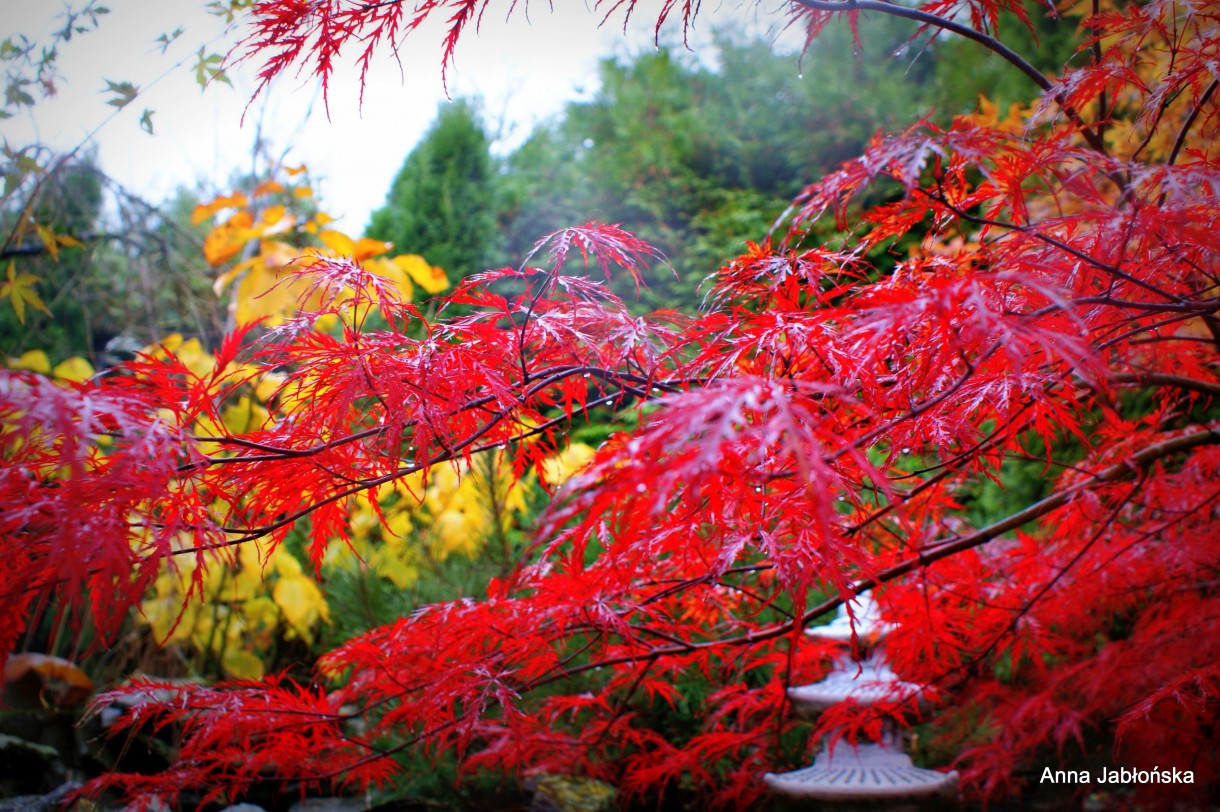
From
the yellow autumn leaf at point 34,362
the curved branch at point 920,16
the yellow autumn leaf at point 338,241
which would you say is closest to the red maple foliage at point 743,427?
the curved branch at point 920,16

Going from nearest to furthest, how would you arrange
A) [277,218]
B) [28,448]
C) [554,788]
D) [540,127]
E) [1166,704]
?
[28,448] → [1166,704] → [554,788] → [277,218] → [540,127]

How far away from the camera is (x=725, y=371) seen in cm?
100

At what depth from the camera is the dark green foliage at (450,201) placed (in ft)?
17.4

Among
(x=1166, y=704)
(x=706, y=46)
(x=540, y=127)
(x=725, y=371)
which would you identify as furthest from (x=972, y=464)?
(x=540, y=127)

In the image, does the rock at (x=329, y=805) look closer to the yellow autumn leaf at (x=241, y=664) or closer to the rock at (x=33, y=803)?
the rock at (x=33, y=803)

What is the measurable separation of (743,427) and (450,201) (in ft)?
16.1

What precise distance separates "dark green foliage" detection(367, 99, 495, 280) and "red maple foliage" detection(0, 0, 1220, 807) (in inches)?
163

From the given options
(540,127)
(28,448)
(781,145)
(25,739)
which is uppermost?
(540,127)

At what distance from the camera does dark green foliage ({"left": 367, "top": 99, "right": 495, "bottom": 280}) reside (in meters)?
5.31

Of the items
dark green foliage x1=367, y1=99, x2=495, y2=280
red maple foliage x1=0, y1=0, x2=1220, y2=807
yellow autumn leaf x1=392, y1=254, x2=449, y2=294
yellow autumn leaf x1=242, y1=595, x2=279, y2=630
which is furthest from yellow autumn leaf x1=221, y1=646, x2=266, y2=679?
dark green foliage x1=367, y1=99, x2=495, y2=280

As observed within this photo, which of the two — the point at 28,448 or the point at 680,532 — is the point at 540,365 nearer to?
the point at 680,532

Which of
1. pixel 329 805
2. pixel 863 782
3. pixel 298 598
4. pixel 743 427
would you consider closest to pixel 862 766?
pixel 863 782

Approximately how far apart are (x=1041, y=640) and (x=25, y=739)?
257 cm

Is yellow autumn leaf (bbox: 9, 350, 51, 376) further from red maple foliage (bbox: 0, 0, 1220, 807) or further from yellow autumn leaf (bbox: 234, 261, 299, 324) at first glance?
red maple foliage (bbox: 0, 0, 1220, 807)
